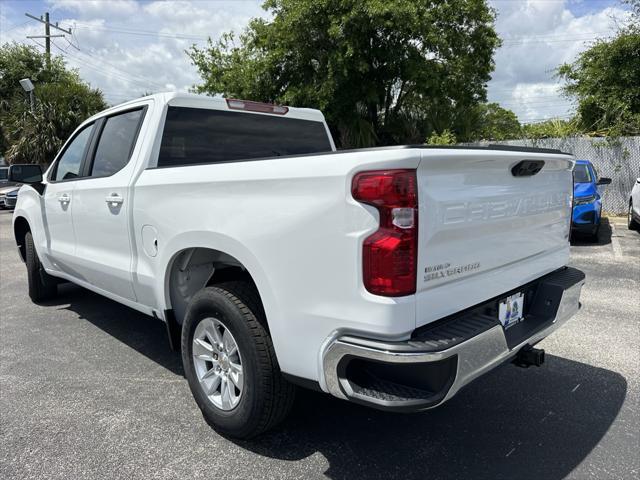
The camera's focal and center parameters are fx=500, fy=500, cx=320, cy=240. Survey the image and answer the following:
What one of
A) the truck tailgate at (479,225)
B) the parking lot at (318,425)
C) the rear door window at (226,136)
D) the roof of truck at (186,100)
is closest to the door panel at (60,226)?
the parking lot at (318,425)

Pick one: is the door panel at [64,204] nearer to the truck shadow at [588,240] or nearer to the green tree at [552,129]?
the truck shadow at [588,240]

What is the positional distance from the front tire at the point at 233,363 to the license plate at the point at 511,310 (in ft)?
3.82

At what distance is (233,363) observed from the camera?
9.01 ft

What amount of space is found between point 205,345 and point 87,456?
2.74 ft

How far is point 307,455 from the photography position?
270cm

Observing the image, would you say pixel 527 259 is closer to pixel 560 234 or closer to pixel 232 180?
pixel 560 234

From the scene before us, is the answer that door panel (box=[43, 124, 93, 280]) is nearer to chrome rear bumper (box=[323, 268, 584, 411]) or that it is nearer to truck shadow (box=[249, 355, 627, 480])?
truck shadow (box=[249, 355, 627, 480])

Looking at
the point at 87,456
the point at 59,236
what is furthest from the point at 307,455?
the point at 59,236

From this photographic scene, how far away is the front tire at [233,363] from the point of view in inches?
98.5

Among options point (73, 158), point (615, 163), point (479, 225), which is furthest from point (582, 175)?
point (73, 158)

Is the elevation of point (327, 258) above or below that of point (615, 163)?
above

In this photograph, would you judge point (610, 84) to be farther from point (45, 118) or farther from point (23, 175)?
point (45, 118)

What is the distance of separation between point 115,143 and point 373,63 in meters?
15.2

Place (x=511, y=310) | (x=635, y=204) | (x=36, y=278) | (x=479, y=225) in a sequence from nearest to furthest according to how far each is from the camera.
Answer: (x=479, y=225) → (x=511, y=310) → (x=36, y=278) → (x=635, y=204)
